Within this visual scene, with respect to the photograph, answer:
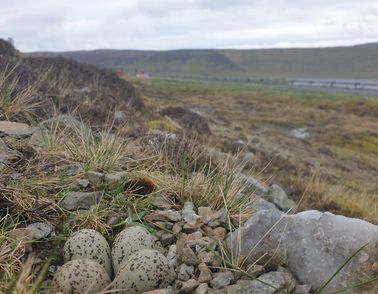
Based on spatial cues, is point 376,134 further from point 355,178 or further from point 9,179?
point 9,179

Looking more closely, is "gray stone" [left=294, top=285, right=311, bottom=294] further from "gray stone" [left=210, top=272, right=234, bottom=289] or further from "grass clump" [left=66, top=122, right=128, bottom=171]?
"grass clump" [left=66, top=122, right=128, bottom=171]

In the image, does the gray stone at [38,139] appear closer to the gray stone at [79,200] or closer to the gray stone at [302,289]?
the gray stone at [79,200]

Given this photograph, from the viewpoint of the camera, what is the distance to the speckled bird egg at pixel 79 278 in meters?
2.79

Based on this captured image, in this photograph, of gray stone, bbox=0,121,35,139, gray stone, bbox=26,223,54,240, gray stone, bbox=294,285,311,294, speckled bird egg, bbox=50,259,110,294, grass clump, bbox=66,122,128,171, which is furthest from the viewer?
gray stone, bbox=0,121,35,139

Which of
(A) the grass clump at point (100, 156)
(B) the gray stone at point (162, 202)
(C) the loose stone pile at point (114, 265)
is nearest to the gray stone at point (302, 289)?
(C) the loose stone pile at point (114, 265)

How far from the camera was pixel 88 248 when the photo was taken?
10.4 feet

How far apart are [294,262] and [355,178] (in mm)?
11474

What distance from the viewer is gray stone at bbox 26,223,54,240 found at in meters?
3.34

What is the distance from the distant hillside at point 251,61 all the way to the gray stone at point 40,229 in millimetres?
135040

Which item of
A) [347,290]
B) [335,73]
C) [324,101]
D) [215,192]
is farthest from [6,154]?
[335,73]

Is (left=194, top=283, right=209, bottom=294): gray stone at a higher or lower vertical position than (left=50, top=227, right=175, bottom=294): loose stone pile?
lower

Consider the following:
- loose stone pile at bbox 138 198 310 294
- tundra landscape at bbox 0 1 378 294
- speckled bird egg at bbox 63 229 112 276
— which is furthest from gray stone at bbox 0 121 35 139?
speckled bird egg at bbox 63 229 112 276

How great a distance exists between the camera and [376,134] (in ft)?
78.0

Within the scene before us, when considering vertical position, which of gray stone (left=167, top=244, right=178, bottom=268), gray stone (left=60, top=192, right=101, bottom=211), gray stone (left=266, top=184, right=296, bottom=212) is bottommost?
gray stone (left=266, top=184, right=296, bottom=212)
